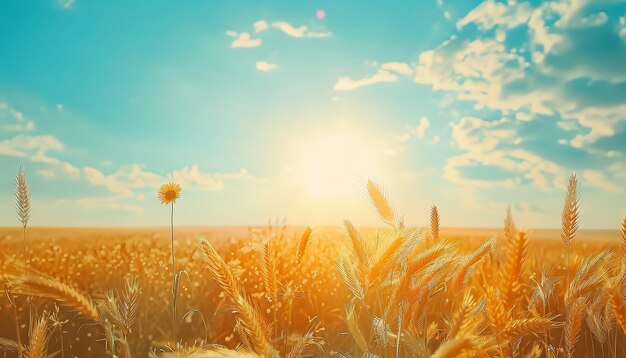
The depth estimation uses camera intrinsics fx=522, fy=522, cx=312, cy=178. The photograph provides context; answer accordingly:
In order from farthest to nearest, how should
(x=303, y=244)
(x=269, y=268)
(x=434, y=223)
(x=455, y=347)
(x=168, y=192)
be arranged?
(x=168, y=192)
(x=434, y=223)
(x=303, y=244)
(x=269, y=268)
(x=455, y=347)

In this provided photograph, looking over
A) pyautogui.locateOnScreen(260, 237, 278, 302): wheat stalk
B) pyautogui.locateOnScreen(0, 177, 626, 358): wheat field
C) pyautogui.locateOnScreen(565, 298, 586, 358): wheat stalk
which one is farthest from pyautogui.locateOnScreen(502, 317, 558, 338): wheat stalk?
pyautogui.locateOnScreen(260, 237, 278, 302): wheat stalk

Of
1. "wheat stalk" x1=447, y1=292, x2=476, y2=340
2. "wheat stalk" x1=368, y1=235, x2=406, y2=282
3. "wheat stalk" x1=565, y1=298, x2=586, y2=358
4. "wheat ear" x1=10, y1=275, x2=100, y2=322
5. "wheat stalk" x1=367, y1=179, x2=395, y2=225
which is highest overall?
"wheat stalk" x1=367, y1=179, x2=395, y2=225

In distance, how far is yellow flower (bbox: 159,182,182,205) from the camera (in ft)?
12.9

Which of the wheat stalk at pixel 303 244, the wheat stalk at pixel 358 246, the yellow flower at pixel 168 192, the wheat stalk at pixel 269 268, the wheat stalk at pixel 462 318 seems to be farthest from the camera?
the yellow flower at pixel 168 192

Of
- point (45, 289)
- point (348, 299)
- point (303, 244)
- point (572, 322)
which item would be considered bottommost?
point (348, 299)

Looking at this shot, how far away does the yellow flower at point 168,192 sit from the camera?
3939mm

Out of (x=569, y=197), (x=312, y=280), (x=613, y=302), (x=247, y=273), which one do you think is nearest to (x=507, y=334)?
(x=613, y=302)

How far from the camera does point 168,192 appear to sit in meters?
3.96

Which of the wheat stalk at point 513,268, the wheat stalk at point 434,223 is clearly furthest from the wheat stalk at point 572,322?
the wheat stalk at point 434,223

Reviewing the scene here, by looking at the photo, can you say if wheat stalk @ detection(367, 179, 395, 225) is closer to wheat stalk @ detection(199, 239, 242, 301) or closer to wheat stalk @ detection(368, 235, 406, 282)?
wheat stalk @ detection(368, 235, 406, 282)

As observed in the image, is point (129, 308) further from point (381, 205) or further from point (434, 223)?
point (434, 223)

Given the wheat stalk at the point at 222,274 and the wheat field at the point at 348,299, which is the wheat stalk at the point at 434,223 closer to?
the wheat field at the point at 348,299

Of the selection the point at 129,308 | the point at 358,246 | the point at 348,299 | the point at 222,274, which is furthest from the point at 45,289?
the point at 348,299

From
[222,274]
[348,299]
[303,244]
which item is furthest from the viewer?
[348,299]
